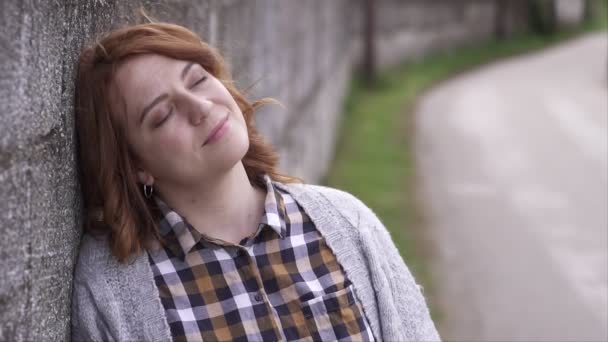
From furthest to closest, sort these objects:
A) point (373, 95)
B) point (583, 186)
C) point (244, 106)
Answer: point (373, 95), point (583, 186), point (244, 106)

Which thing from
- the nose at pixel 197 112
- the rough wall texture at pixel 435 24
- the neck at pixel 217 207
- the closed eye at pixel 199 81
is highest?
the closed eye at pixel 199 81

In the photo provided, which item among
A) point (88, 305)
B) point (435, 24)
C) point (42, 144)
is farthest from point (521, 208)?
point (435, 24)

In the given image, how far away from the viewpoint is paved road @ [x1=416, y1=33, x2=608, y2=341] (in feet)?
14.4

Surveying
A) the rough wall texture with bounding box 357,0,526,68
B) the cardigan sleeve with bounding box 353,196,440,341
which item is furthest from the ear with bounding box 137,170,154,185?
the rough wall texture with bounding box 357,0,526,68

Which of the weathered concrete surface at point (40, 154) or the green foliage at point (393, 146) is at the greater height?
the weathered concrete surface at point (40, 154)

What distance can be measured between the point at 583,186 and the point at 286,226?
453 centimetres

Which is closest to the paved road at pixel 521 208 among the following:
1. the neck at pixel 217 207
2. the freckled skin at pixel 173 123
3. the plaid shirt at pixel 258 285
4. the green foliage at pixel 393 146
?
the green foliage at pixel 393 146

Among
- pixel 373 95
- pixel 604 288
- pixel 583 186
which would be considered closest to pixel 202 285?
pixel 604 288

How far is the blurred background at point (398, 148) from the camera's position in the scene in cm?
161

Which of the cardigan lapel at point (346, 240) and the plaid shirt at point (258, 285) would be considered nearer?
the plaid shirt at point (258, 285)

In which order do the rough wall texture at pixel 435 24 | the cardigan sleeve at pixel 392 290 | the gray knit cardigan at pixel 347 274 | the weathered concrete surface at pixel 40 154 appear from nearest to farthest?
the weathered concrete surface at pixel 40 154
the gray knit cardigan at pixel 347 274
the cardigan sleeve at pixel 392 290
the rough wall texture at pixel 435 24

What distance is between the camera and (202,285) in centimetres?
188

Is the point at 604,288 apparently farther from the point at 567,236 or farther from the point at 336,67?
the point at 336,67

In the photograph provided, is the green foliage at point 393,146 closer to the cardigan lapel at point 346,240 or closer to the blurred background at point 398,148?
the blurred background at point 398,148
